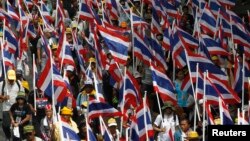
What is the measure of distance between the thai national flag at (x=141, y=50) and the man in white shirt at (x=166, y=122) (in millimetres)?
4001

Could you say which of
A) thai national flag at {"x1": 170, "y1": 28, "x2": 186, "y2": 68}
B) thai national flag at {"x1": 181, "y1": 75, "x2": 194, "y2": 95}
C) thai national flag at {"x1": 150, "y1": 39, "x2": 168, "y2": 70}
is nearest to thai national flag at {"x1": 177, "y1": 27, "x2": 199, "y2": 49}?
thai national flag at {"x1": 170, "y1": 28, "x2": 186, "y2": 68}

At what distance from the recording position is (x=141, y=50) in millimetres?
26828

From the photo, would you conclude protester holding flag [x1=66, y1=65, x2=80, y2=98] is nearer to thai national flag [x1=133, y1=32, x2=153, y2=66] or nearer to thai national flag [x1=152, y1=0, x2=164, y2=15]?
thai national flag [x1=133, y1=32, x2=153, y2=66]

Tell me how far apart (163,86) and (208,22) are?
739 centimetres

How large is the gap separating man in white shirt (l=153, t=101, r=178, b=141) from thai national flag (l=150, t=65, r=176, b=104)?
35 centimetres

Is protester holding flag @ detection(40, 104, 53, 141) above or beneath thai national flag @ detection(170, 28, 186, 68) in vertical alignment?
beneath

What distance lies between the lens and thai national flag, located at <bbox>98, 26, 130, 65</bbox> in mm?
25109

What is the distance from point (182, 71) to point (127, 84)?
323 centimetres

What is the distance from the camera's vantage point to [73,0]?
39.3 metres

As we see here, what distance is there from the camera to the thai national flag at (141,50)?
2669cm

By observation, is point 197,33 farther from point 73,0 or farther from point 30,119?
point 73,0

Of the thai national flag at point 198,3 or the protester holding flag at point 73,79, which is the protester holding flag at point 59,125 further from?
the thai national flag at point 198,3

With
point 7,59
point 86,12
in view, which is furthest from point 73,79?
point 86,12

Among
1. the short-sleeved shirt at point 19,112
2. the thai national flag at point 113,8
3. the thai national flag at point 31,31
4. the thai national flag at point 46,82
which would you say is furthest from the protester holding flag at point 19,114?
the thai national flag at point 113,8
